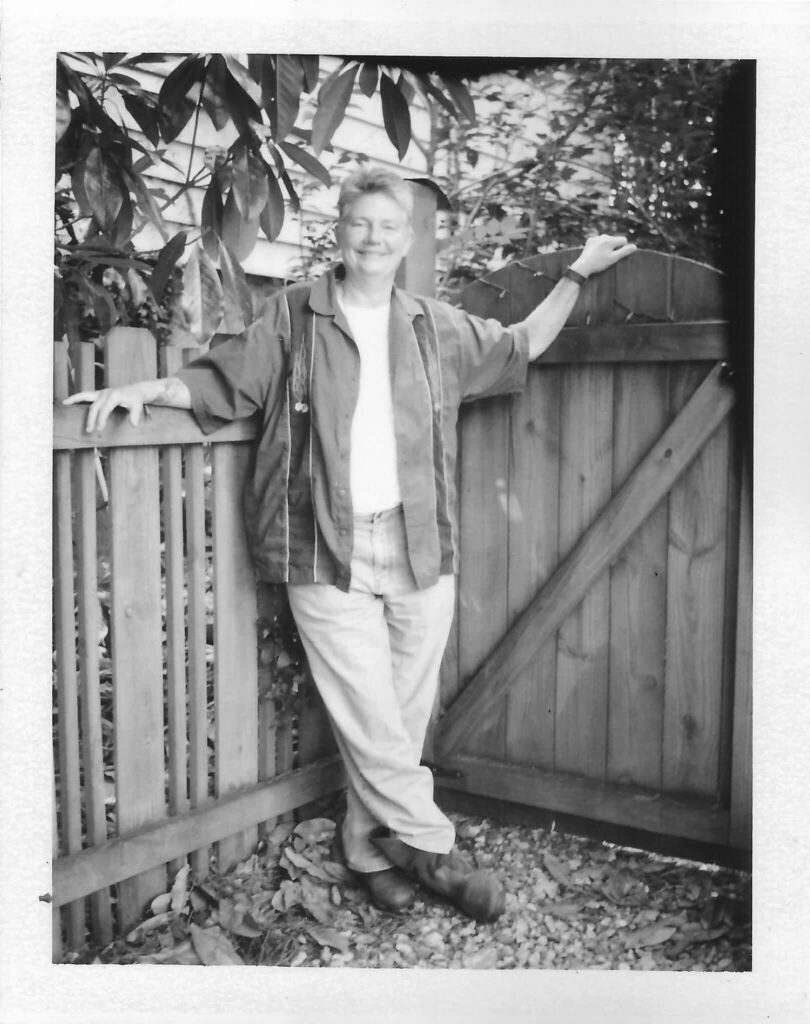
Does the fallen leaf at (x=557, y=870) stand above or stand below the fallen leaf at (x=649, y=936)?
above

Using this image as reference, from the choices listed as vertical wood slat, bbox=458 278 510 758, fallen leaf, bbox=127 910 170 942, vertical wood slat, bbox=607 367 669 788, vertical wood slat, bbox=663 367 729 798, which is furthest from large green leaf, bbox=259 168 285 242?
fallen leaf, bbox=127 910 170 942

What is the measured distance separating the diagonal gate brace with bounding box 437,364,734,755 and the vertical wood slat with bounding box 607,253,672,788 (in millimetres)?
43

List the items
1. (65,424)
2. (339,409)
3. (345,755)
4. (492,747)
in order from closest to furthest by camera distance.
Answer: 1. (65,424)
2. (339,409)
3. (345,755)
4. (492,747)

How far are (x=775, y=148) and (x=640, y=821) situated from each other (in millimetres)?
1820

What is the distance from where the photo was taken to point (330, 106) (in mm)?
2518

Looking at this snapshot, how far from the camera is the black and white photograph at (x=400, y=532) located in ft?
8.23

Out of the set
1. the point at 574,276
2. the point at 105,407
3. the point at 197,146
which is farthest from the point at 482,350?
the point at 105,407

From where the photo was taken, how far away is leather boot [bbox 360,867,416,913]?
2.76 m

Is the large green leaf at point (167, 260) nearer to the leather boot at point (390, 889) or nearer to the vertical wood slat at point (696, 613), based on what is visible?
the vertical wood slat at point (696, 613)

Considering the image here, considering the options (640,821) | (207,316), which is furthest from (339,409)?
(640,821)

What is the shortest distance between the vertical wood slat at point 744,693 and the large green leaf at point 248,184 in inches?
55.4

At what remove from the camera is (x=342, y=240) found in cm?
264

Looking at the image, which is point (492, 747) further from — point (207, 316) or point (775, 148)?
point (775, 148)

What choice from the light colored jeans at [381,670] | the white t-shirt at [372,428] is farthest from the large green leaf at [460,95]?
the light colored jeans at [381,670]
